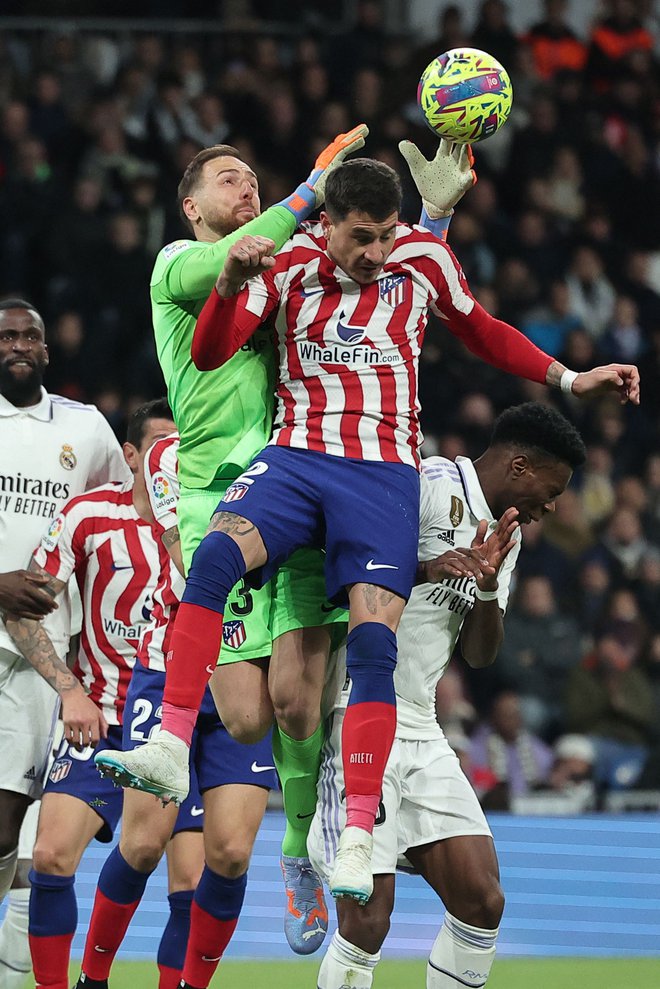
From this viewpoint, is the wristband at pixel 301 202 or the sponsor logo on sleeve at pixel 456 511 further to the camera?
the sponsor logo on sleeve at pixel 456 511

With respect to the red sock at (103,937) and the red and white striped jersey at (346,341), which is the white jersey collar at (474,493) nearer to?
the red and white striped jersey at (346,341)

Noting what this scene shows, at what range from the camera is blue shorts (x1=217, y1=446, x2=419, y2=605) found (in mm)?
4840

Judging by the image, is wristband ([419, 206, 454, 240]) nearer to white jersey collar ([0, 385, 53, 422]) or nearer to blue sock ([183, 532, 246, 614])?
blue sock ([183, 532, 246, 614])

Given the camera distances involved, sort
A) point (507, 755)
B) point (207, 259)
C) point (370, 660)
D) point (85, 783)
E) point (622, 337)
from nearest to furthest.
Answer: point (370, 660), point (207, 259), point (85, 783), point (507, 755), point (622, 337)

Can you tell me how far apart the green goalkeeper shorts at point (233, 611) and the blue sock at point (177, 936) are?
119 centimetres

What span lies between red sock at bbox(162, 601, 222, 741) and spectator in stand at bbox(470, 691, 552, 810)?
6.20 meters

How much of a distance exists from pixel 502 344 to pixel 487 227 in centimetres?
809

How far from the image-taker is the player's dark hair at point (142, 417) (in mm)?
6422

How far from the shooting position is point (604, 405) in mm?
12539

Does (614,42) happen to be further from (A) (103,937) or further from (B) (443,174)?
(A) (103,937)

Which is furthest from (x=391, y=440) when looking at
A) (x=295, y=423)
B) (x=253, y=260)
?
(x=253, y=260)

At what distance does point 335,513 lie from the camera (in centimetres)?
488

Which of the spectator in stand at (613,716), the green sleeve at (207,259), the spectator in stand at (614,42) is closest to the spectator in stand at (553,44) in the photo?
the spectator in stand at (614,42)

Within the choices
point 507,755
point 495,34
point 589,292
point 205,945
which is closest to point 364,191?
point 205,945
